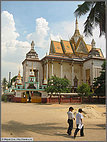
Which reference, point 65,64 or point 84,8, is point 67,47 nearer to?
point 65,64

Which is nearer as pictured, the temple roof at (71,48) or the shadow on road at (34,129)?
the shadow on road at (34,129)

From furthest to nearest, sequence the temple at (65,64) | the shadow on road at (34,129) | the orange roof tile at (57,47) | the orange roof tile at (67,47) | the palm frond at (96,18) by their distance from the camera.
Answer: the orange roof tile at (67,47) < the orange roof tile at (57,47) < the temple at (65,64) < the palm frond at (96,18) < the shadow on road at (34,129)

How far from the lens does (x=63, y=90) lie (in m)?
21.2

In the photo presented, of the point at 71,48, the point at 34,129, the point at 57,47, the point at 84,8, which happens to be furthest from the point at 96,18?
the point at 71,48

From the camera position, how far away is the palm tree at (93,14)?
8.14m

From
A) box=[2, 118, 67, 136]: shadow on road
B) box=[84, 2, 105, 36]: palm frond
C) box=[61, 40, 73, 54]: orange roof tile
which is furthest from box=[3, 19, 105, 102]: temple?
box=[2, 118, 67, 136]: shadow on road

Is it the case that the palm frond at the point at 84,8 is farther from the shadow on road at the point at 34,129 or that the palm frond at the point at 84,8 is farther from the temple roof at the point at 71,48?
the temple roof at the point at 71,48

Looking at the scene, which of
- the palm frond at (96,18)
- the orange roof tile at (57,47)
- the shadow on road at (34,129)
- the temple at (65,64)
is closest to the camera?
the shadow on road at (34,129)

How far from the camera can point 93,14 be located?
8586mm

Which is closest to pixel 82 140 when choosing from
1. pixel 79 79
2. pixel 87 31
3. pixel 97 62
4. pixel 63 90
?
pixel 87 31

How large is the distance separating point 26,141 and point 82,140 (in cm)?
184

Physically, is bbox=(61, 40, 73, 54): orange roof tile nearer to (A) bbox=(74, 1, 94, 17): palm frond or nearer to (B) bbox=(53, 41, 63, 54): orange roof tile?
(B) bbox=(53, 41, 63, 54): orange roof tile

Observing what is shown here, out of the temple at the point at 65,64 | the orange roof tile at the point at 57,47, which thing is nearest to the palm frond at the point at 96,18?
the temple at the point at 65,64

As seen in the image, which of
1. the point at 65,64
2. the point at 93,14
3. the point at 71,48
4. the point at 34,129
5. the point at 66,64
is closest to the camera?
the point at 34,129
